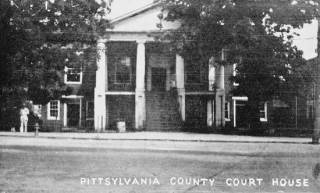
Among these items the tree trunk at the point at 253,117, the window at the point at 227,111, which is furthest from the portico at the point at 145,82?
the tree trunk at the point at 253,117

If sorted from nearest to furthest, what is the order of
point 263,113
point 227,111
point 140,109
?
point 140,109, point 263,113, point 227,111

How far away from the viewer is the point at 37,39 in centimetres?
1473

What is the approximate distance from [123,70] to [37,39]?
23625mm

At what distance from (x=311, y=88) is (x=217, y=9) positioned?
946cm

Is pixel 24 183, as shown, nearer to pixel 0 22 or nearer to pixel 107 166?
pixel 107 166

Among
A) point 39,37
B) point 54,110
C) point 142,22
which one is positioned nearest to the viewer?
point 39,37

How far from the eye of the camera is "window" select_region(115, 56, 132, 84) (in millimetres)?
38156

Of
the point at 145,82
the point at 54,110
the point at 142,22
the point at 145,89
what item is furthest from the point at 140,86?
the point at 54,110

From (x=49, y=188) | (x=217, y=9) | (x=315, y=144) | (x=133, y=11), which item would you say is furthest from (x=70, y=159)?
(x=133, y=11)

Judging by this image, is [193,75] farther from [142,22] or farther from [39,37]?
[39,37]

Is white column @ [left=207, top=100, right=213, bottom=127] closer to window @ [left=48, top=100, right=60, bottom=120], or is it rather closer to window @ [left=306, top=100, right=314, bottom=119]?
window @ [left=306, top=100, right=314, bottom=119]

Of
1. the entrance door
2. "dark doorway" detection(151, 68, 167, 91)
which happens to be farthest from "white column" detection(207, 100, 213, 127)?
the entrance door

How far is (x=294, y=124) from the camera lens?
37.7 metres

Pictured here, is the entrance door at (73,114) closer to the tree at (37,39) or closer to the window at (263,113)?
the window at (263,113)
